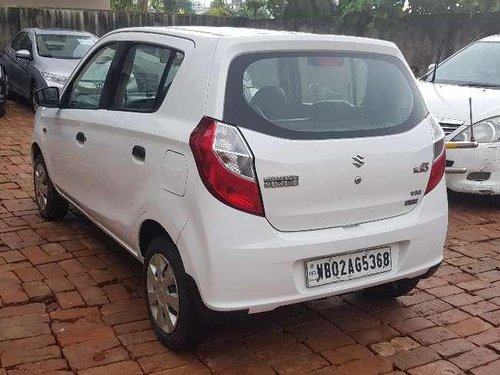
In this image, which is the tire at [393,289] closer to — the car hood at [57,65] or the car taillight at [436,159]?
the car taillight at [436,159]

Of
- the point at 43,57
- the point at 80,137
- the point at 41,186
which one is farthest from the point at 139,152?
the point at 43,57

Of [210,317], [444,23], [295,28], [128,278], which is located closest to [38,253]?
[128,278]

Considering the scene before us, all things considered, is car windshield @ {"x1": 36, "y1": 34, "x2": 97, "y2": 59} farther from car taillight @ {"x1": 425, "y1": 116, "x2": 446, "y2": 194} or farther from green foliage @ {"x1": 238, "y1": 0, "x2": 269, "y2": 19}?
car taillight @ {"x1": 425, "y1": 116, "x2": 446, "y2": 194}

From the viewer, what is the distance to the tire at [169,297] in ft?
9.85

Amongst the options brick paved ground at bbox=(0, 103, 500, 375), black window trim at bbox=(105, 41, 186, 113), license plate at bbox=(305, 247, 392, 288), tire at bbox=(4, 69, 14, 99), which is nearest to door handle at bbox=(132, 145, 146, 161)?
black window trim at bbox=(105, 41, 186, 113)

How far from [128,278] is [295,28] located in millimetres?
12849

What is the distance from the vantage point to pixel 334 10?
15.7 metres

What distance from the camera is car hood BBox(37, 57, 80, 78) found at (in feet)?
34.6

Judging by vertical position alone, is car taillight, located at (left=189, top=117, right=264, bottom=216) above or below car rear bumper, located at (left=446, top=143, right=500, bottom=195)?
above

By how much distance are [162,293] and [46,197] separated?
244cm

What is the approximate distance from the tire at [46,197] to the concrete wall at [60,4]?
15582 millimetres

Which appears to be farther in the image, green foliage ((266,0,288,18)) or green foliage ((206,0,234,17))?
green foliage ((206,0,234,17))

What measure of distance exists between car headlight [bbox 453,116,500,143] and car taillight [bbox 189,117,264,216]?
3.67m

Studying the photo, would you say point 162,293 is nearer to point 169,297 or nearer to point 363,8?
point 169,297
